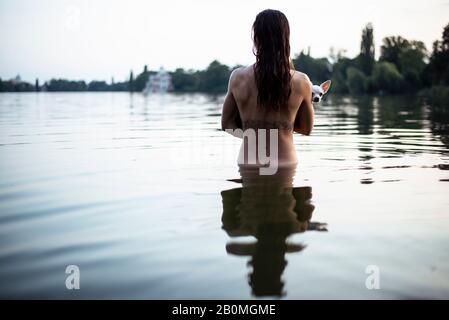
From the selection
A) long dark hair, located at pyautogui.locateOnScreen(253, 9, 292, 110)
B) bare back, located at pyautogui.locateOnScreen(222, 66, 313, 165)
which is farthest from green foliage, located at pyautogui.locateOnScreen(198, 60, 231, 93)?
long dark hair, located at pyautogui.locateOnScreen(253, 9, 292, 110)

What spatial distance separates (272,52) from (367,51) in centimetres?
9949

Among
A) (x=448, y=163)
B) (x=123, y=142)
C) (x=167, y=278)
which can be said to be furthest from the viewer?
(x=123, y=142)

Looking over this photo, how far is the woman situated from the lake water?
520mm

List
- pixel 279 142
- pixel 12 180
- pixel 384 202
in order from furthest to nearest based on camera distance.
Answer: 1. pixel 12 180
2. pixel 279 142
3. pixel 384 202

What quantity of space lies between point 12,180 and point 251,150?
2.55 metres

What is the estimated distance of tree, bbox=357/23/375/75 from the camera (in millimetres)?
97700

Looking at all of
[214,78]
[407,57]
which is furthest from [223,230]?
Answer: [214,78]

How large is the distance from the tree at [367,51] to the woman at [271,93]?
97393mm

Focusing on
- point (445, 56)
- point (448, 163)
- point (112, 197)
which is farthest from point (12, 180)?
point (445, 56)

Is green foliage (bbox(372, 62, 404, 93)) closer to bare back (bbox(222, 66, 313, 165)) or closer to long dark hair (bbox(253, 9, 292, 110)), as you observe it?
bare back (bbox(222, 66, 313, 165))

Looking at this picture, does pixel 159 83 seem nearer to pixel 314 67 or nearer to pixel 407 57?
pixel 314 67

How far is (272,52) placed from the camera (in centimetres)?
464
